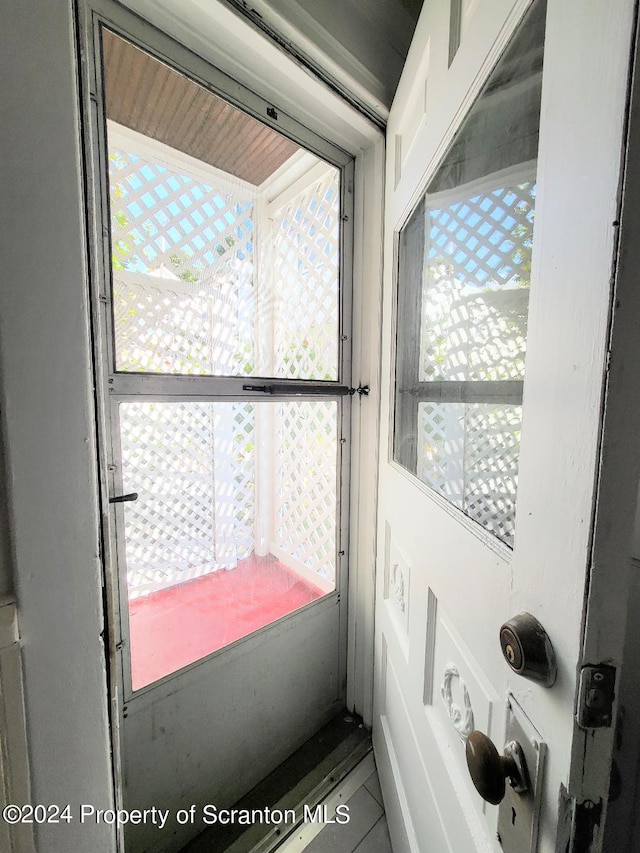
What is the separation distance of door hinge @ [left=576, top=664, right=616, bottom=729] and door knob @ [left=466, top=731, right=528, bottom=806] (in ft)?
0.40

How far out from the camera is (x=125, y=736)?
0.87 metres

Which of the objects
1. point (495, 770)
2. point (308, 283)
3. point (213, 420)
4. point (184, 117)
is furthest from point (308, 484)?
point (184, 117)

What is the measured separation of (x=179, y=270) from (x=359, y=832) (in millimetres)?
1738

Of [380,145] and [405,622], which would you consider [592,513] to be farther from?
[380,145]

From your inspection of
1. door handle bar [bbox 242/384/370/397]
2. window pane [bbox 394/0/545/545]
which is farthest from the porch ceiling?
door handle bar [bbox 242/384/370/397]

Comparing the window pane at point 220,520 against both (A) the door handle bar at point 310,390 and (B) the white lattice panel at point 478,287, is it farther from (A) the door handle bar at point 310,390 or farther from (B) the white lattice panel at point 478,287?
(B) the white lattice panel at point 478,287

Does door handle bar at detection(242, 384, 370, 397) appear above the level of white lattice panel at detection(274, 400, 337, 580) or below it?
above

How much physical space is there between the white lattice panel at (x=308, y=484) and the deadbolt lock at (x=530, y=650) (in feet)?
3.16

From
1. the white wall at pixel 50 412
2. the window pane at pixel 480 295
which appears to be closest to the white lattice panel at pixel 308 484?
the window pane at pixel 480 295

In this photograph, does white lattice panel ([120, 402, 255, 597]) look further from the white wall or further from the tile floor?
the tile floor

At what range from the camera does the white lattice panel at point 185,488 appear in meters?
0.93

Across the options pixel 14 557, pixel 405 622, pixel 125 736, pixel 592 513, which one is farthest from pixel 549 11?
pixel 125 736

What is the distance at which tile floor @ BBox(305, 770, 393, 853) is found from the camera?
0.99m

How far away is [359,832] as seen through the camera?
3.37 ft
